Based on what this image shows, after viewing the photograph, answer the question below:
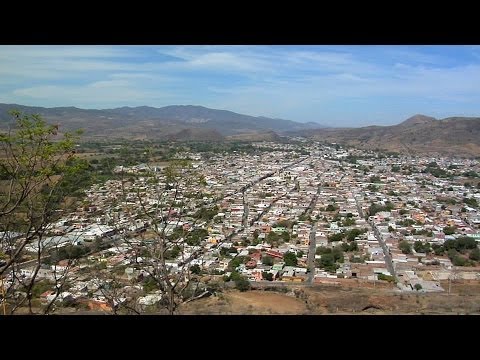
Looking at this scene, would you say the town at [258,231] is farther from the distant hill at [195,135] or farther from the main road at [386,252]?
the distant hill at [195,135]

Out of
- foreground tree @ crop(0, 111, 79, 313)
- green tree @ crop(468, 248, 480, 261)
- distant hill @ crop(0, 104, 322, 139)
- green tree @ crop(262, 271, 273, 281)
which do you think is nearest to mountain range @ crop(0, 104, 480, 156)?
distant hill @ crop(0, 104, 322, 139)

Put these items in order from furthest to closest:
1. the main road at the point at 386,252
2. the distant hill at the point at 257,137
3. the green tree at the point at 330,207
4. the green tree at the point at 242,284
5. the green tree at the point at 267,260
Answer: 1. the distant hill at the point at 257,137
2. the green tree at the point at 330,207
3. the main road at the point at 386,252
4. the green tree at the point at 267,260
5. the green tree at the point at 242,284

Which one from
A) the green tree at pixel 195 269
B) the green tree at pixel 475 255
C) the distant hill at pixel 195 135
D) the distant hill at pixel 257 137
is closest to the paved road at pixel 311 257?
the green tree at pixel 195 269

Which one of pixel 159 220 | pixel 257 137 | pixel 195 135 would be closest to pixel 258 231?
pixel 159 220

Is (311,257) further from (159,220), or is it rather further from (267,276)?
(159,220)
